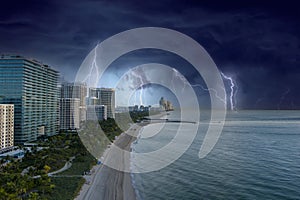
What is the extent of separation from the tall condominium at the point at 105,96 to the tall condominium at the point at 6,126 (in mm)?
68048

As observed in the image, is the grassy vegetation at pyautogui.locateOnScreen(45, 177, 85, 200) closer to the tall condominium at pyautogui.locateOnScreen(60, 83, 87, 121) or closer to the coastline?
the coastline

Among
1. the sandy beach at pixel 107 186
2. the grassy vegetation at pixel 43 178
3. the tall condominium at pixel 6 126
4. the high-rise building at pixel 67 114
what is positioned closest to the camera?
the grassy vegetation at pixel 43 178

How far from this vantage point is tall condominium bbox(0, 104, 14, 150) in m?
39.4

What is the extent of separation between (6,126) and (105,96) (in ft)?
233

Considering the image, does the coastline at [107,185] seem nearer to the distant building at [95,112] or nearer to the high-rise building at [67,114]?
the high-rise building at [67,114]

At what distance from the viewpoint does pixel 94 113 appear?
94.6m

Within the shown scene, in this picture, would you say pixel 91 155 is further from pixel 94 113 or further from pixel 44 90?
pixel 94 113

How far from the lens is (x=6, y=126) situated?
40469 millimetres

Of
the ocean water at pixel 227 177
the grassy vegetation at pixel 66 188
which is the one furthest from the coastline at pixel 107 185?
the ocean water at pixel 227 177

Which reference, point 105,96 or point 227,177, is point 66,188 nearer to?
point 227,177

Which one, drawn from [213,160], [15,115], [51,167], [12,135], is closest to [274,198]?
[213,160]

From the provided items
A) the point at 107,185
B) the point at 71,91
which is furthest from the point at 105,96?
the point at 107,185

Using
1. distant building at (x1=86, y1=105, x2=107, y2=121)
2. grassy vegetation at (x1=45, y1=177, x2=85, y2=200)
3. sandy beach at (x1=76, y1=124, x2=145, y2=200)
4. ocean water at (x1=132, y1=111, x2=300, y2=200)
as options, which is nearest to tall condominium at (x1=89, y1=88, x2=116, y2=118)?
distant building at (x1=86, y1=105, x2=107, y2=121)

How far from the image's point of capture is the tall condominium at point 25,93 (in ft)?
148
